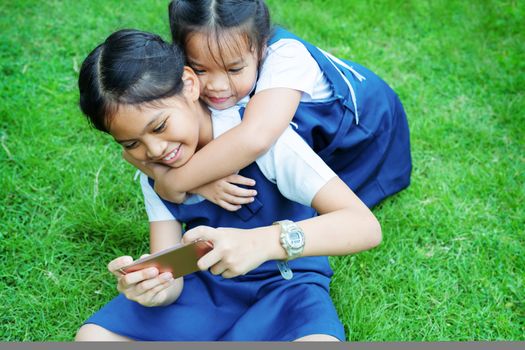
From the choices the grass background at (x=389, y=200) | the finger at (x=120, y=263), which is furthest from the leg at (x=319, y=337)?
the finger at (x=120, y=263)

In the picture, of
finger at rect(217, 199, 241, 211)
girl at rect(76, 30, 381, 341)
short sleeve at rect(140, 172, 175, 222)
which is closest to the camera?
girl at rect(76, 30, 381, 341)

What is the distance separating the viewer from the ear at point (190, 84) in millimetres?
2027

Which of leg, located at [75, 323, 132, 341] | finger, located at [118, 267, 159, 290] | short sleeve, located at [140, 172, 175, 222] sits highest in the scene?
finger, located at [118, 267, 159, 290]

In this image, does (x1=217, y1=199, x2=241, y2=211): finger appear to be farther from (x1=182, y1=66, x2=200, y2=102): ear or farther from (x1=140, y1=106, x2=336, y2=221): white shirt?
(x1=182, y1=66, x2=200, y2=102): ear

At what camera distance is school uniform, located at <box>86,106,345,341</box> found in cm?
202

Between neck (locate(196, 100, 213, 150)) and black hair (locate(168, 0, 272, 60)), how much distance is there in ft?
0.68

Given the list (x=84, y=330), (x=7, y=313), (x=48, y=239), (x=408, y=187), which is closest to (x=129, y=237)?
(x=48, y=239)

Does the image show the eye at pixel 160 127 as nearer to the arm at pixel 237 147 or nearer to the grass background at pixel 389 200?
the arm at pixel 237 147

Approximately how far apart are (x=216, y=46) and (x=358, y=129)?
0.76m

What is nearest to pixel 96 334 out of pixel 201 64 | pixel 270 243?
pixel 270 243

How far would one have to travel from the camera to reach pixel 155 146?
1.94m

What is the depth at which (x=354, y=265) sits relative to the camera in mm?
2662

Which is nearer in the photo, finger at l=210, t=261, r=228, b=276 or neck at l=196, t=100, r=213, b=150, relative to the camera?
finger at l=210, t=261, r=228, b=276

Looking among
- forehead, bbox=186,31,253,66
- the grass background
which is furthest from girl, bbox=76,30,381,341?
the grass background
